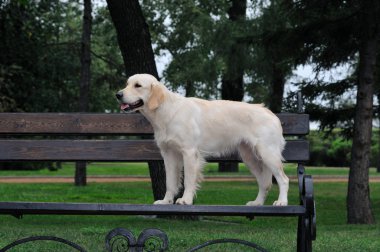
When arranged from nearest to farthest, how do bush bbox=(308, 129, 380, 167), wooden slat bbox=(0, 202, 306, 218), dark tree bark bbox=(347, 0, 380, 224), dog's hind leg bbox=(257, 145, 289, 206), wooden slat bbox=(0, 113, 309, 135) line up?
wooden slat bbox=(0, 202, 306, 218) → dog's hind leg bbox=(257, 145, 289, 206) → wooden slat bbox=(0, 113, 309, 135) → dark tree bark bbox=(347, 0, 380, 224) → bush bbox=(308, 129, 380, 167)

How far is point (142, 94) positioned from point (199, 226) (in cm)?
634

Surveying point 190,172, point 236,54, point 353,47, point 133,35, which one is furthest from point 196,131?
point 236,54

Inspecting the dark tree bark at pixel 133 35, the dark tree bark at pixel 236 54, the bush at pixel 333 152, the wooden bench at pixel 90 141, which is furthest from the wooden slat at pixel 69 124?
the bush at pixel 333 152

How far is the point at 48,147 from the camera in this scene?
586 cm

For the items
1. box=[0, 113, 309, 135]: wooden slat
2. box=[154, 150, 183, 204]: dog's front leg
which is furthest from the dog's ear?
box=[0, 113, 309, 135]: wooden slat

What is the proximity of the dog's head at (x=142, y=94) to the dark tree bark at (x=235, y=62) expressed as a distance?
32.3 feet

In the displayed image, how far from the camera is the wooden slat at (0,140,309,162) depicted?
580 centimetres

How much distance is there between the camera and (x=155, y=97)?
187 inches

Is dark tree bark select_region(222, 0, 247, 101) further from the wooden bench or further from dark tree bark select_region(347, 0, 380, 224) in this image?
the wooden bench

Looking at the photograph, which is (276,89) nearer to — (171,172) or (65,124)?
(65,124)

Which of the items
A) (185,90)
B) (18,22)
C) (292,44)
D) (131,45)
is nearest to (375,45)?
(292,44)

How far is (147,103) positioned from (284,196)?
111 cm

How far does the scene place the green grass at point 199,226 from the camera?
821 centimetres

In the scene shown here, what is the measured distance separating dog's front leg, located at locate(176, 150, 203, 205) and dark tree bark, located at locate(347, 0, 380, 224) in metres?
7.71
